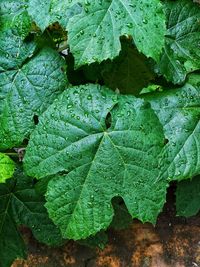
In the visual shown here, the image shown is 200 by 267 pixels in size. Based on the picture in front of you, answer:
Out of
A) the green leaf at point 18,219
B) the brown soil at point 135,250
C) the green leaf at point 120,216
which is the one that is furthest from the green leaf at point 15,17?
the brown soil at point 135,250

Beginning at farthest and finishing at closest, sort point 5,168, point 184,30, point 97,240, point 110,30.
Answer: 1. point 97,240
2. point 184,30
3. point 5,168
4. point 110,30

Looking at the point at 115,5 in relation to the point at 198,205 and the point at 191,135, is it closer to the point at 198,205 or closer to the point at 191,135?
the point at 191,135

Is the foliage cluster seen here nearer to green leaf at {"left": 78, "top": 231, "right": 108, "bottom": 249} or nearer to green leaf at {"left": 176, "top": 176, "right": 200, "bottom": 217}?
green leaf at {"left": 176, "top": 176, "right": 200, "bottom": 217}

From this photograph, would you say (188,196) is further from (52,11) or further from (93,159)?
(52,11)

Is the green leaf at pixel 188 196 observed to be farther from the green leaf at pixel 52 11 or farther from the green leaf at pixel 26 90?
the green leaf at pixel 52 11

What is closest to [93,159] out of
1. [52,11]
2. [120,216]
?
[52,11]

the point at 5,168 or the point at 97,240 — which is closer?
the point at 5,168

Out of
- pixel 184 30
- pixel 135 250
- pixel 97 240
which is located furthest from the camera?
pixel 135 250
